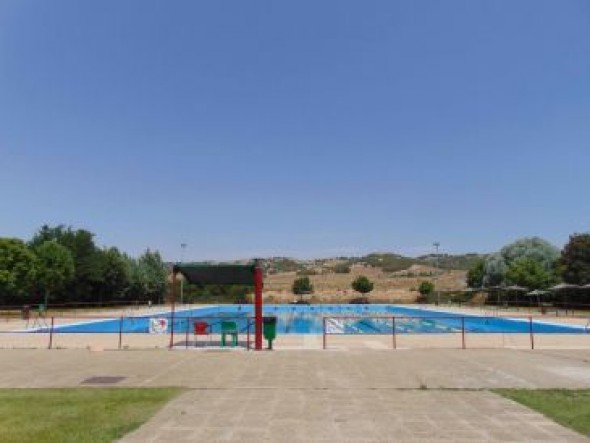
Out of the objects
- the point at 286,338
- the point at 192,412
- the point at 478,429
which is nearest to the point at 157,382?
the point at 192,412

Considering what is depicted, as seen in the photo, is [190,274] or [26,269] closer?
[190,274]

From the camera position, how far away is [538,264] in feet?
202

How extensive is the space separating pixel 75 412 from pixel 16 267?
43.9 m

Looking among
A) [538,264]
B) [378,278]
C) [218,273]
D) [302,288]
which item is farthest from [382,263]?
[218,273]

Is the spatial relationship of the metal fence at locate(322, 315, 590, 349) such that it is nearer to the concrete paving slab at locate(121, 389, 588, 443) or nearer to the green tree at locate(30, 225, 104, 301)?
the concrete paving slab at locate(121, 389, 588, 443)

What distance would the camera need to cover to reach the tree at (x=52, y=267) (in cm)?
5234

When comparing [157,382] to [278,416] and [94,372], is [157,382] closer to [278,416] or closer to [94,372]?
[94,372]

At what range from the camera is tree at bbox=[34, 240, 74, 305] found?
5234 centimetres

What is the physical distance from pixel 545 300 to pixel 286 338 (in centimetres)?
4271

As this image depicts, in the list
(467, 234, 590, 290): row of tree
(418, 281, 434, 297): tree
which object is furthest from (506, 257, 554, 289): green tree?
(418, 281, 434, 297): tree

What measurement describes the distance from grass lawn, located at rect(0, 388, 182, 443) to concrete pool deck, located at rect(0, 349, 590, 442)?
1.24ft

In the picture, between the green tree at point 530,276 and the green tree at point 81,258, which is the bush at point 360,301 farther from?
the green tree at point 81,258

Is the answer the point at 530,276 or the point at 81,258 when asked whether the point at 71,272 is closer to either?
the point at 81,258

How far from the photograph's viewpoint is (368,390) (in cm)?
1154
